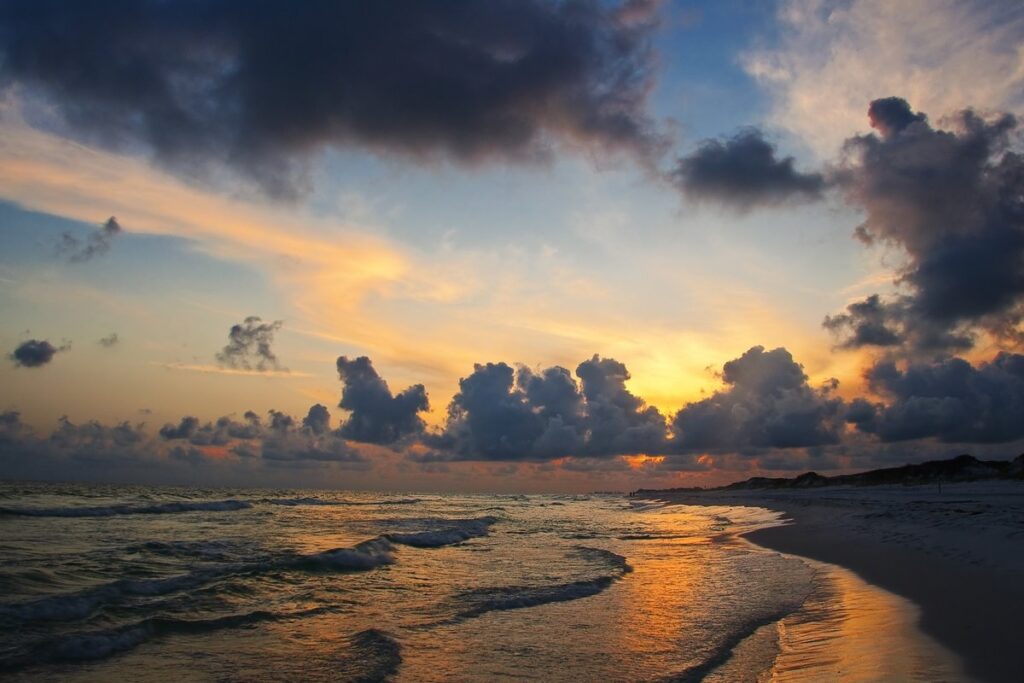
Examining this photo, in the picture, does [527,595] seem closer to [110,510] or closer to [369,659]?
[369,659]

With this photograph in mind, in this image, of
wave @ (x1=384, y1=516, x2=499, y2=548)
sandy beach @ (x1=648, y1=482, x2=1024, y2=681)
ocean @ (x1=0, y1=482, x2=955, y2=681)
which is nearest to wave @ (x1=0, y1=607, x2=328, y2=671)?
ocean @ (x1=0, y1=482, x2=955, y2=681)

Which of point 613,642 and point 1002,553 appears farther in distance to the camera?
point 1002,553

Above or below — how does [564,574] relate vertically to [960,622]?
below

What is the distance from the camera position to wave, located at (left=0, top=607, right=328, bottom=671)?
416 inches

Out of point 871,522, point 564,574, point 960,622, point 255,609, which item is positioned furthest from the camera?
point 871,522

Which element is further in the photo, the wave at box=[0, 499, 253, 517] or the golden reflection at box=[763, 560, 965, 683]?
the wave at box=[0, 499, 253, 517]

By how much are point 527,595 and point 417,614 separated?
10.7ft

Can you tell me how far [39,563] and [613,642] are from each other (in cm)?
1884

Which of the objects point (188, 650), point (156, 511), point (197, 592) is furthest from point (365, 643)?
point (156, 511)

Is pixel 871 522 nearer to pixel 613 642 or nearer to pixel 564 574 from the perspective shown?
pixel 564 574

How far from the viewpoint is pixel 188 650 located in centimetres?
1116

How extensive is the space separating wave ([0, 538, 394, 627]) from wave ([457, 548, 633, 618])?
6.86m

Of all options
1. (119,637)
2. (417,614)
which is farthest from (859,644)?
(119,637)

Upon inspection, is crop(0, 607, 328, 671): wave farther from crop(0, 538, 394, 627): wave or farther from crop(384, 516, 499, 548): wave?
crop(384, 516, 499, 548): wave
